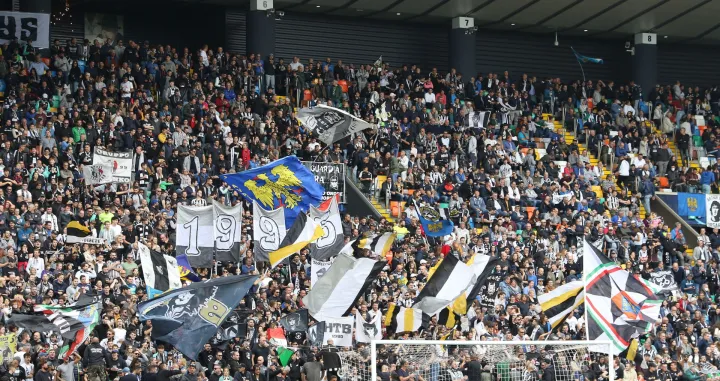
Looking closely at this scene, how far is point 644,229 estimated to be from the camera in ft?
128

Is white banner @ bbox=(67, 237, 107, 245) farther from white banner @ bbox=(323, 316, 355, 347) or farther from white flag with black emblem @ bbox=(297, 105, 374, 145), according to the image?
white flag with black emblem @ bbox=(297, 105, 374, 145)

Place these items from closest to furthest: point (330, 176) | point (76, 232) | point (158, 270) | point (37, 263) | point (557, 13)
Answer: point (158, 270) → point (37, 263) → point (76, 232) → point (330, 176) → point (557, 13)

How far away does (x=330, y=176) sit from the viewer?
1430 inches

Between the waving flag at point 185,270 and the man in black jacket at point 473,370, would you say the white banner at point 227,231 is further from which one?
the man in black jacket at point 473,370

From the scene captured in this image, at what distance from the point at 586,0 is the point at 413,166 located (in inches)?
453

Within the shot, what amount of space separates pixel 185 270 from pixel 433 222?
913 cm

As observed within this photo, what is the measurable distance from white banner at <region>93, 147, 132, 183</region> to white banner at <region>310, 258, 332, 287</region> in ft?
21.5

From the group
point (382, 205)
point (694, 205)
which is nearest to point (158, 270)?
point (382, 205)

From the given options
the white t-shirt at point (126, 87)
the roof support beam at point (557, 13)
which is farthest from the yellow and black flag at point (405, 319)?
the roof support beam at point (557, 13)

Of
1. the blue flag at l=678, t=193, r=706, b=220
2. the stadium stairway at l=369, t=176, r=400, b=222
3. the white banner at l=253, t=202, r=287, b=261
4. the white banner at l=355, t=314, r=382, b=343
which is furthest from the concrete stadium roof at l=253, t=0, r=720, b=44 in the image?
the white banner at l=355, t=314, r=382, b=343

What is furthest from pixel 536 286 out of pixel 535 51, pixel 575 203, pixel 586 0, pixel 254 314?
pixel 535 51

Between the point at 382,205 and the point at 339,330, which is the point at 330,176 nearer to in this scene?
the point at 382,205

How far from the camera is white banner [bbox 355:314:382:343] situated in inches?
1022

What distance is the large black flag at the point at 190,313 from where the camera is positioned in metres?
23.4
